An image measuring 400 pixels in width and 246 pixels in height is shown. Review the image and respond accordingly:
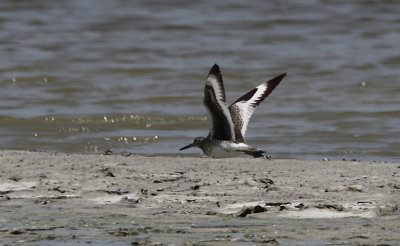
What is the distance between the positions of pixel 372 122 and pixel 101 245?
6.15 m

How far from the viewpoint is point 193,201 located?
6273mm

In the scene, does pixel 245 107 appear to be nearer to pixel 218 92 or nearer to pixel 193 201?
pixel 218 92

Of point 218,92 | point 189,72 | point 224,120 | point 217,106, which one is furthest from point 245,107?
point 189,72

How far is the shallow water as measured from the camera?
10242 mm

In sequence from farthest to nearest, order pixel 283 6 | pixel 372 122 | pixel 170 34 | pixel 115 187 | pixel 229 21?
1. pixel 283 6
2. pixel 229 21
3. pixel 170 34
4. pixel 372 122
5. pixel 115 187

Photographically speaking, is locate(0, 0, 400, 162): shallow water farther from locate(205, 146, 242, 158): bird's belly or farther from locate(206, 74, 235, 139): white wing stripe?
locate(206, 74, 235, 139): white wing stripe

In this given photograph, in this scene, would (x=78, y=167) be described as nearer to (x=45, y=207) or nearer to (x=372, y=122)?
(x=45, y=207)

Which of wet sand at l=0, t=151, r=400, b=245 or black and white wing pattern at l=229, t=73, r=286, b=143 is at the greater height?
black and white wing pattern at l=229, t=73, r=286, b=143

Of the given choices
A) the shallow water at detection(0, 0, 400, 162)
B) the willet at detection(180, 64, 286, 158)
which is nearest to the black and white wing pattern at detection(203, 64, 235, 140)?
the willet at detection(180, 64, 286, 158)

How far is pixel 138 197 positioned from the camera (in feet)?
21.1

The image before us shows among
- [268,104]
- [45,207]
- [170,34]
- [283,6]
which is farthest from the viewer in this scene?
[283,6]

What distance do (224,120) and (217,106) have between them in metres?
0.32

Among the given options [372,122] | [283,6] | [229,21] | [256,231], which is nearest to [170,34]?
[229,21]

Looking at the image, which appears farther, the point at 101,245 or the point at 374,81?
the point at 374,81
